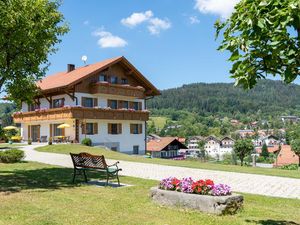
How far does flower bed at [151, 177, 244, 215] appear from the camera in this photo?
7.64 metres

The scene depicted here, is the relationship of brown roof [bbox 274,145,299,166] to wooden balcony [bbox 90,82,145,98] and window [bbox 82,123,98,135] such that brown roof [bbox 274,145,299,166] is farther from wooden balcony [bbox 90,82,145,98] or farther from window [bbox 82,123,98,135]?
window [bbox 82,123,98,135]

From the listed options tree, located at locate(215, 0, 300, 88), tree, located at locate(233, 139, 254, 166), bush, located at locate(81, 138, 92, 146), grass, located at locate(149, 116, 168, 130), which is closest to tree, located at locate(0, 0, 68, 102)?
tree, located at locate(215, 0, 300, 88)

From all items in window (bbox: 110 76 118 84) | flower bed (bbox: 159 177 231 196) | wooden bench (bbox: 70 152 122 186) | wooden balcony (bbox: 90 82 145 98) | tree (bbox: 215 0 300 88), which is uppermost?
window (bbox: 110 76 118 84)

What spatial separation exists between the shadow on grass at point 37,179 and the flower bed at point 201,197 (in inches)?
162

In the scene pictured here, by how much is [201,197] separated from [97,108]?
29.6 metres

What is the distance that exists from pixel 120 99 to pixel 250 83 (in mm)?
35960

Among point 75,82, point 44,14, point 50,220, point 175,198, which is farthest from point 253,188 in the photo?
point 75,82

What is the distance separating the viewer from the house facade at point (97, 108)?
121 feet

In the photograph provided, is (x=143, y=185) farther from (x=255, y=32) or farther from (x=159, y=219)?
(x=255, y=32)

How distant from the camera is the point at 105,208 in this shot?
8.24m

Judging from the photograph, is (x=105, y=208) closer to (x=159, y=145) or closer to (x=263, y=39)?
(x=263, y=39)

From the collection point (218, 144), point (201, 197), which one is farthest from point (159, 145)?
point (218, 144)

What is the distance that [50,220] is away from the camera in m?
7.18

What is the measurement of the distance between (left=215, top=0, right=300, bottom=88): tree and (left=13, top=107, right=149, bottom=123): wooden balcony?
101 feet
